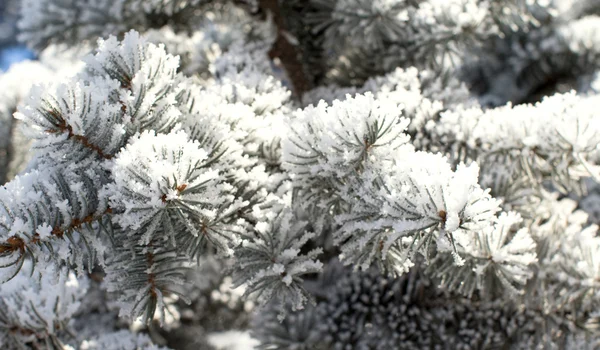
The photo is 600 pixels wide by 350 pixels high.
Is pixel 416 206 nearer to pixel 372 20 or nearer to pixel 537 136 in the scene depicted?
pixel 537 136

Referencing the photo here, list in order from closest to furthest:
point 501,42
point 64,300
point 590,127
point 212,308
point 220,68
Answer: point 590,127 → point 64,300 → point 220,68 → point 212,308 → point 501,42

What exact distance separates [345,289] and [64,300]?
0.54m

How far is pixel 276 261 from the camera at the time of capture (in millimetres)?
704

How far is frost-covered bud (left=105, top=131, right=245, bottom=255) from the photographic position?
0.57 meters

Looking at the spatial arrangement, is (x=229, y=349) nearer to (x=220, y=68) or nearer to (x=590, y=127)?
(x=220, y=68)

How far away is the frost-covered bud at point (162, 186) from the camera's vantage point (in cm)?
57

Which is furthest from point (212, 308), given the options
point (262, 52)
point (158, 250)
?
point (158, 250)

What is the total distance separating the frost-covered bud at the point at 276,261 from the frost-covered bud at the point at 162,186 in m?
0.10

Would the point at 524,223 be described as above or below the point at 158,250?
above

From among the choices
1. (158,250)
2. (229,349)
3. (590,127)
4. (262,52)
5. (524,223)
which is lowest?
(229,349)

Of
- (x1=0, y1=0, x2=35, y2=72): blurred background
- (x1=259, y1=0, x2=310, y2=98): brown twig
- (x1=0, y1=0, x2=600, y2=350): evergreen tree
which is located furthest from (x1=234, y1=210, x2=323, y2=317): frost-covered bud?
(x1=0, y1=0, x2=35, y2=72): blurred background

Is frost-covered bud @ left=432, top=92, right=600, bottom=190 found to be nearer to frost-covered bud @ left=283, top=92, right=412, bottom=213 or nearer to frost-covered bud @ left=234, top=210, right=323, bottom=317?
frost-covered bud @ left=283, top=92, right=412, bottom=213

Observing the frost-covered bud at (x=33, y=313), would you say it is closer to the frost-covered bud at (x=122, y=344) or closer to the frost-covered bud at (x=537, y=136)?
the frost-covered bud at (x=122, y=344)

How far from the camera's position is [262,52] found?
45.9 inches
